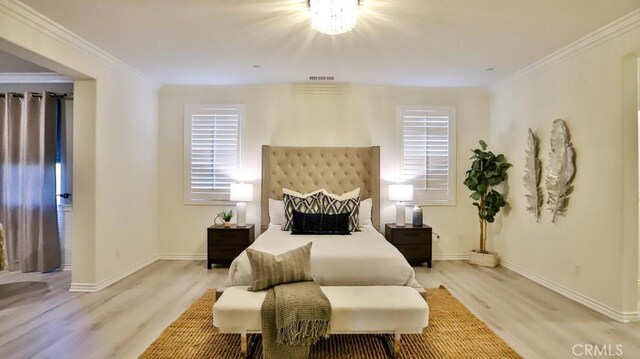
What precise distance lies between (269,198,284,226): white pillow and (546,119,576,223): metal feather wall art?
3328 mm

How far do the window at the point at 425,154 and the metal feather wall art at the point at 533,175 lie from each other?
3.92 feet

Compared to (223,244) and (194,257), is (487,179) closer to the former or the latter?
(223,244)

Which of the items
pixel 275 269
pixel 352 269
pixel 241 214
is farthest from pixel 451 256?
pixel 275 269

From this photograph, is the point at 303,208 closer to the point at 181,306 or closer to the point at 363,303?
the point at 181,306

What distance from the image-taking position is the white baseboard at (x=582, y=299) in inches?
127

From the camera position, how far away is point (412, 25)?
324cm

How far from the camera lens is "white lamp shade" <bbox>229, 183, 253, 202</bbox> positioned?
5105 millimetres

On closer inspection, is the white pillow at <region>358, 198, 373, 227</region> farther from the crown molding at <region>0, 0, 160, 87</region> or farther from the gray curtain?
the gray curtain

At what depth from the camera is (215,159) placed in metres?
5.52

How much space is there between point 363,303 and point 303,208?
2.31 m

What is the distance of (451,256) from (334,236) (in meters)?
2.39

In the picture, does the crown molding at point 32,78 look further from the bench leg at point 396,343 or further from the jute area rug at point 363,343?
the bench leg at point 396,343

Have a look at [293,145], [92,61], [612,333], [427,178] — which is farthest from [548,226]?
[92,61]

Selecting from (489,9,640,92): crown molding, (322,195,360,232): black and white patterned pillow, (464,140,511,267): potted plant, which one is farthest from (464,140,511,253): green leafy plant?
(322,195,360,232): black and white patterned pillow
